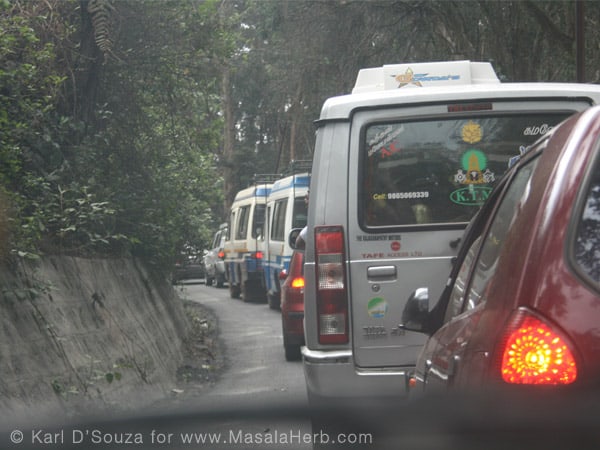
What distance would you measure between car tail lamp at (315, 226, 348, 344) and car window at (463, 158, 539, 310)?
2.15 meters

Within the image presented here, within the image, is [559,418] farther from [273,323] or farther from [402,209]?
[273,323]

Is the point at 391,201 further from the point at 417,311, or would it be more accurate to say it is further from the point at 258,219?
the point at 258,219

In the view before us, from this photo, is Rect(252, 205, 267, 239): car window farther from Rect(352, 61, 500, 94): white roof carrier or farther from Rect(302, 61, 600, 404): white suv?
Rect(302, 61, 600, 404): white suv

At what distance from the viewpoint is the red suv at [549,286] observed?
2.48 metres

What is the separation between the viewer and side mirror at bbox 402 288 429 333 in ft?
13.2

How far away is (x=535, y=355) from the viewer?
8.25 ft

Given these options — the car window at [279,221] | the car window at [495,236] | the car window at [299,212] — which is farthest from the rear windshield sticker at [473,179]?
the car window at [279,221]

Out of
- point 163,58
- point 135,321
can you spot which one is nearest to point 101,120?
point 163,58

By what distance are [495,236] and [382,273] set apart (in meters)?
2.40

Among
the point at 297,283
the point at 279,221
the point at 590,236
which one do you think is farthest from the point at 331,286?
the point at 279,221

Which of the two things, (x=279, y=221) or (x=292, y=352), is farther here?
(x=279, y=221)

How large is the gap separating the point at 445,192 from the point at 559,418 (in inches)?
147

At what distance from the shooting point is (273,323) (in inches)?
715

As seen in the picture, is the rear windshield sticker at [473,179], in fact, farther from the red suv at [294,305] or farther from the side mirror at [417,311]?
the red suv at [294,305]
